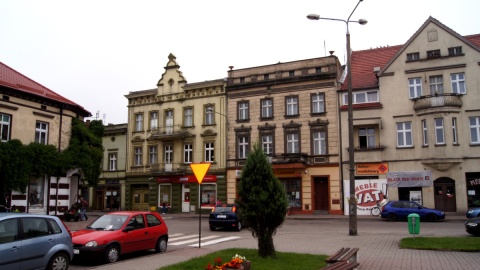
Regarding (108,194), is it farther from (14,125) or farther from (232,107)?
(14,125)

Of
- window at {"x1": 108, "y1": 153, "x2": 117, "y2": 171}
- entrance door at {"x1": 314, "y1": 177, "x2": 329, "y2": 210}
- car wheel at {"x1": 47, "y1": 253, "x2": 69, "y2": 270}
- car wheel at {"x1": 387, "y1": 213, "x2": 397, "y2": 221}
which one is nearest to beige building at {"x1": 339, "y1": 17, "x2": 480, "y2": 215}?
entrance door at {"x1": 314, "y1": 177, "x2": 329, "y2": 210}

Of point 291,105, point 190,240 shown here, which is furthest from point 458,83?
point 190,240

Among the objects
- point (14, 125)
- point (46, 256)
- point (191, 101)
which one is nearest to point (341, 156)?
point (191, 101)

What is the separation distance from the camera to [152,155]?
142 feet

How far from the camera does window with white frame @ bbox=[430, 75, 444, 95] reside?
3200 cm

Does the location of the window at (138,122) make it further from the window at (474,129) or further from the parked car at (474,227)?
the parked car at (474,227)

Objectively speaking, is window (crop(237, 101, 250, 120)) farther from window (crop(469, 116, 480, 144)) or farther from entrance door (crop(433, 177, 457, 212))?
window (crop(469, 116, 480, 144))

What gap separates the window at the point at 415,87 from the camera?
32.7 m

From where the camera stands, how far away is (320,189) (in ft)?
117

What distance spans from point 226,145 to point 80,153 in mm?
14532

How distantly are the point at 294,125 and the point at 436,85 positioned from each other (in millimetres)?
11482

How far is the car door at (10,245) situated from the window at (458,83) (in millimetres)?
30733

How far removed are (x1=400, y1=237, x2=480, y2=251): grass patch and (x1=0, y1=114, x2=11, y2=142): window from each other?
21480 millimetres

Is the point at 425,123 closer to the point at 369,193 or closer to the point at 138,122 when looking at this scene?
the point at 369,193
